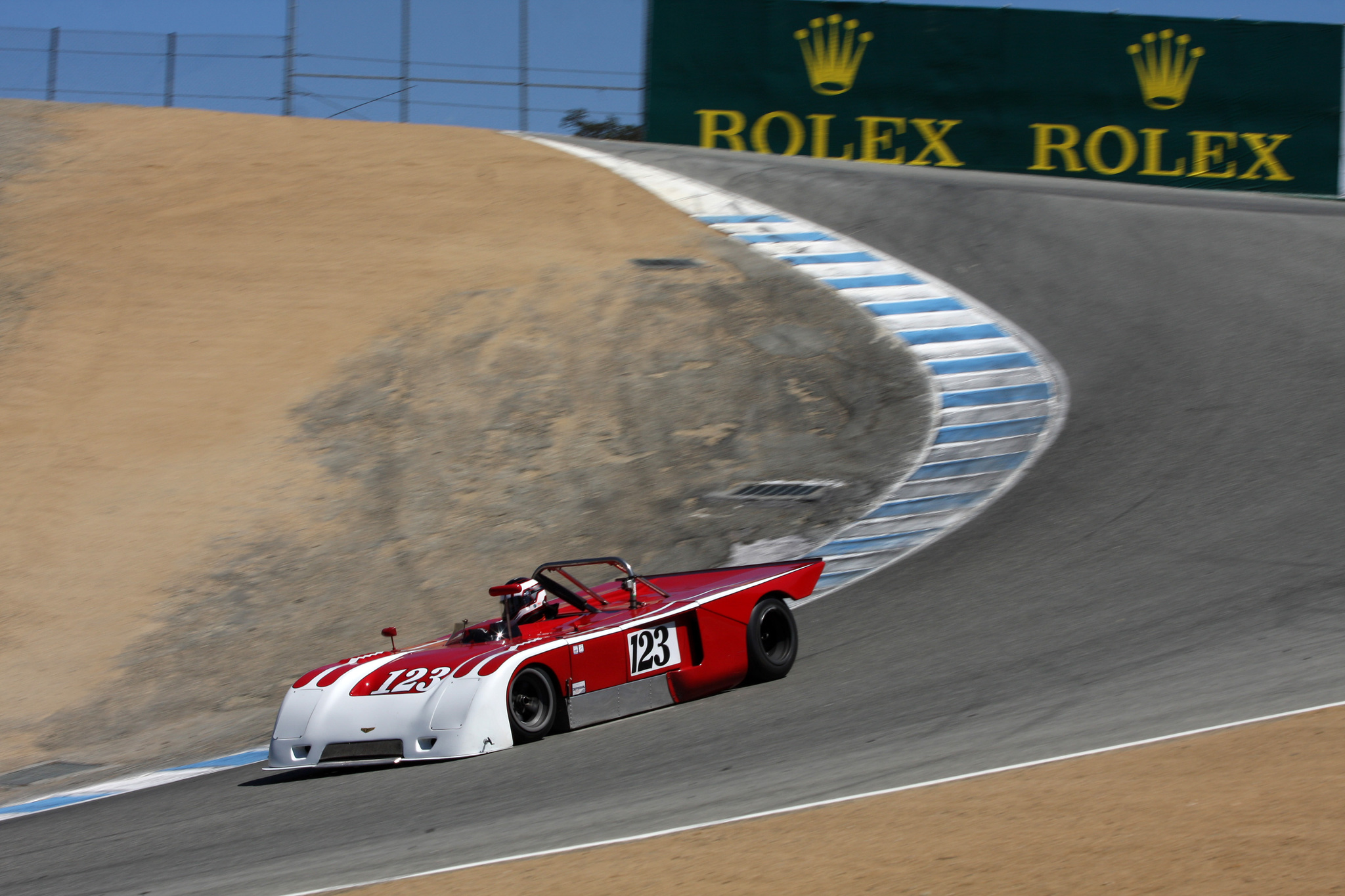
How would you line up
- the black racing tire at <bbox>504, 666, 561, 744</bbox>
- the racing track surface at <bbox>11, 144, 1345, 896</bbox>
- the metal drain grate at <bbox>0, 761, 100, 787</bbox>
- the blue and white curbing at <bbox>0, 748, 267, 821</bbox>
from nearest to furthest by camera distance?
1. the racing track surface at <bbox>11, 144, 1345, 896</bbox>
2. the black racing tire at <bbox>504, 666, 561, 744</bbox>
3. the blue and white curbing at <bbox>0, 748, 267, 821</bbox>
4. the metal drain grate at <bbox>0, 761, 100, 787</bbox>

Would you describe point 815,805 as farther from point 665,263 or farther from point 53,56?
point 53,56

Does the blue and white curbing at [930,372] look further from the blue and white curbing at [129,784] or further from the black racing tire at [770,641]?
the blue and white curbing at [129,784]

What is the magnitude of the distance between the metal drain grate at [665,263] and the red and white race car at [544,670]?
30.8 feet

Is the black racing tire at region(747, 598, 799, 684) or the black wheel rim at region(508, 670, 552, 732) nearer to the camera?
the black wheel rim at region(508, 670, 552, 732)

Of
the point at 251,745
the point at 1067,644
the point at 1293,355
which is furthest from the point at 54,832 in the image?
the point at 1293,355

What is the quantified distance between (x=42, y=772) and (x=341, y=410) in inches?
240

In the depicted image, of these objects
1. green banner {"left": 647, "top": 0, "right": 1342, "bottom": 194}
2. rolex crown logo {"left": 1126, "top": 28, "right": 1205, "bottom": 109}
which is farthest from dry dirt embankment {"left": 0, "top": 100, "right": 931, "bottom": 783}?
Result: rolex crown logo {"left": 1126, "top": 28, "right": 1205, "bottom": 109}

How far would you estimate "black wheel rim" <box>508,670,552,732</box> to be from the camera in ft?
23.7

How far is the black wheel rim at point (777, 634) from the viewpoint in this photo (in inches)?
332

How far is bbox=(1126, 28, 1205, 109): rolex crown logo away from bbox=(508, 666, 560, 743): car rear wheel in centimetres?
2031

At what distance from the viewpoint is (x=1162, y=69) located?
76.8ft

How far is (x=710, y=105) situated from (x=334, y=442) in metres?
12.3

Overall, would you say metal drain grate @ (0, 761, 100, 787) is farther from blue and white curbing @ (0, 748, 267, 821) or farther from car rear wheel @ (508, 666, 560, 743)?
car rear wheel @ (508, 666, 560, 743)

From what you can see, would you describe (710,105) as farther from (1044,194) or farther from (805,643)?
(805,643)
